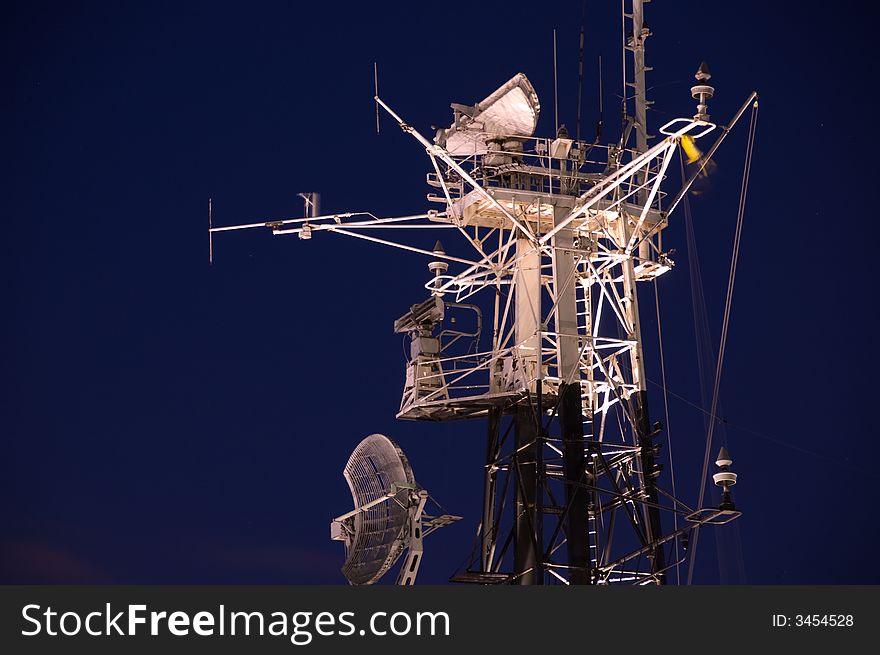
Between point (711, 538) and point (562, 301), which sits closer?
point (562, 301)

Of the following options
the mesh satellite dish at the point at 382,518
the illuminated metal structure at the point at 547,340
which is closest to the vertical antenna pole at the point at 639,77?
the illuminated metal structure at the point at 547,340

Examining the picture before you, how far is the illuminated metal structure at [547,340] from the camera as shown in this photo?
48156 millimetres

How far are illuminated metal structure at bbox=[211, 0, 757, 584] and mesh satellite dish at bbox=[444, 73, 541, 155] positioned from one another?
46mm

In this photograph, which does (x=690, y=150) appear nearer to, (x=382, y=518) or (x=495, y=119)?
(x=495, y=119)

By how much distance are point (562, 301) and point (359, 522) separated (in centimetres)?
940

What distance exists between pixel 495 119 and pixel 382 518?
13.4 m

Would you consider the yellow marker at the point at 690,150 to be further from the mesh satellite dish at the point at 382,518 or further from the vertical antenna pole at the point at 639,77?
the mesh satellite dish at the point at 382,518

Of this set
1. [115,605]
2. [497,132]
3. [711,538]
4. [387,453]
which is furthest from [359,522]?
[711,538]

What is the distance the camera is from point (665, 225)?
51.7m

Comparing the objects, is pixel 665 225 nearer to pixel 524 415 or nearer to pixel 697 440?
pixel 524 415

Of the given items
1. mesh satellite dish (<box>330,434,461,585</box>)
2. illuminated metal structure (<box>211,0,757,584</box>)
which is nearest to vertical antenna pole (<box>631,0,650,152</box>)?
illuminated metal structure (<box>211,0,757,584</box>)

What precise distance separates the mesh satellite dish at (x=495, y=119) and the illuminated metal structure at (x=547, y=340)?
46 millimetres

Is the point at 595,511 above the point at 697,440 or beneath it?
beneath

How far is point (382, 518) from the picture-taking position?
156 feet
